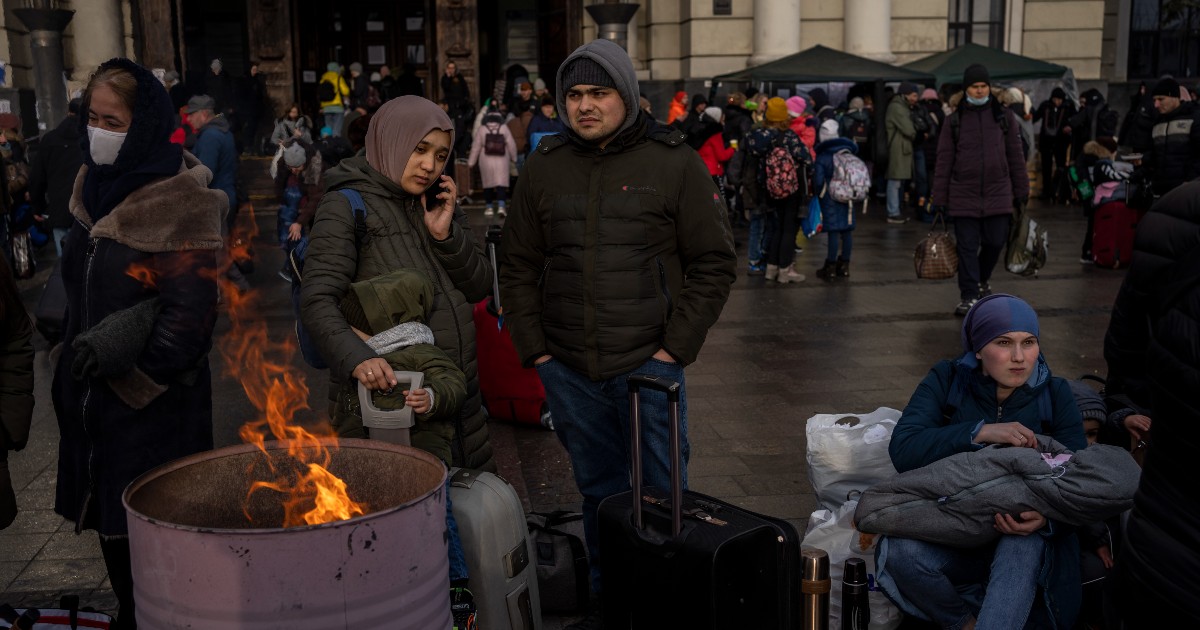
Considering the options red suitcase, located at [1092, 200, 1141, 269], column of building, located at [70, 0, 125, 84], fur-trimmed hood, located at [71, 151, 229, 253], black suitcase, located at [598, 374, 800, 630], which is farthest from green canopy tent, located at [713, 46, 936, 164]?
black suitcase, located at [598, 374, 800, 630]

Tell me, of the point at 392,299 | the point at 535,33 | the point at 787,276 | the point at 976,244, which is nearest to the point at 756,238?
the point at 787,276

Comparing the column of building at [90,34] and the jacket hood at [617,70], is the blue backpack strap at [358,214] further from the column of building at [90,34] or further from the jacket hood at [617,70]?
the column of building at [90,34]

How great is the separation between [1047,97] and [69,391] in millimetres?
20673

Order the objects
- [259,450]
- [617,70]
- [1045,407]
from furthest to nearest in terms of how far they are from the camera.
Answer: [1045,407], [617,70], [259,450]

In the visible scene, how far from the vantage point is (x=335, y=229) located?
143 inches

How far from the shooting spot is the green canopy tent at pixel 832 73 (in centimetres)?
1869

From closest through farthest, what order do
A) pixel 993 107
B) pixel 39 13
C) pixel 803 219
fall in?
1. pixel 993 107
2. pixel 803 219
3. pixel 39 13

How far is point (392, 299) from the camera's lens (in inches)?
139

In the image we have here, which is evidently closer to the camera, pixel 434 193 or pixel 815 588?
pixel 815 588

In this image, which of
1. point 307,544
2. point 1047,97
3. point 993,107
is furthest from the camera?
point 1047,97

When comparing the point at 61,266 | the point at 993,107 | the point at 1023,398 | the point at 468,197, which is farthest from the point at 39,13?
the point at 1023,398

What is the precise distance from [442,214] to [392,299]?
0.41 m

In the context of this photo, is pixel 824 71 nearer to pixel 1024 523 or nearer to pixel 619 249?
pixel 619 249

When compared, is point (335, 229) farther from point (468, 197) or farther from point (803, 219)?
point (468, 197)
